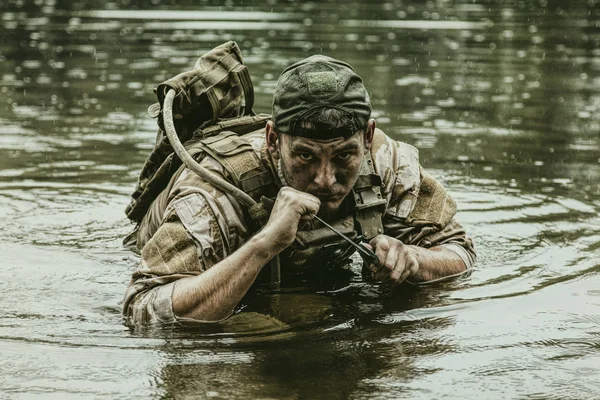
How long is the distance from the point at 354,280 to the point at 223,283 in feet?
4.97

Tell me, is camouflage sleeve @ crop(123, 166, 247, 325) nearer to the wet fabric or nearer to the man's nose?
the wet fabric

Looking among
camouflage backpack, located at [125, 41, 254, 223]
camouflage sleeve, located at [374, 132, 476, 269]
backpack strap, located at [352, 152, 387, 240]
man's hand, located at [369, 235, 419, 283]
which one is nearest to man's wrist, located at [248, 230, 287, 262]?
man's hand, located at [369, 235, 419, 283]

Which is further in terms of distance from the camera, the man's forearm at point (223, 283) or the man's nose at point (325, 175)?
the man's nose at point (325, 175)

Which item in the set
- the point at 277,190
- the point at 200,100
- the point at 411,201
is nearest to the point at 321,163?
the point at 277,190

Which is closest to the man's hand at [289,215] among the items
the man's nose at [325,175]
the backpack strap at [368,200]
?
the man's nose at [325,175]

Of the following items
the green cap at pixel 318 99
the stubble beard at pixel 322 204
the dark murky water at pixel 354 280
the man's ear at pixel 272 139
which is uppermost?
the green cap at pixel 318 99

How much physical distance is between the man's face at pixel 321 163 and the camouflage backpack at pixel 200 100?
2.80 feet

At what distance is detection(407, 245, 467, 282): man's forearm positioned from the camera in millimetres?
5512

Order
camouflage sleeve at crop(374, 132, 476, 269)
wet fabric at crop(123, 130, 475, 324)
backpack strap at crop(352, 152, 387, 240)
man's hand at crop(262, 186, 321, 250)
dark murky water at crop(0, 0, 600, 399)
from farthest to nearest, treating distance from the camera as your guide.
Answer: camouflage sleeve at crop(374, 132, 476, 269) < backpack strap at crop(352, 152, 387, 240) < wet fabric at crop(123, 130, 475, 324) < man's hand at crop(262, 186, 321, 250) < dark murky water at crop(0, 0, 600, 399)

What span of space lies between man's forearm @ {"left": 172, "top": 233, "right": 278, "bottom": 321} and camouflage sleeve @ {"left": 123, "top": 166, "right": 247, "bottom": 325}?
2.8 inches

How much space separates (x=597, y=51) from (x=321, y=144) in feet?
43.5

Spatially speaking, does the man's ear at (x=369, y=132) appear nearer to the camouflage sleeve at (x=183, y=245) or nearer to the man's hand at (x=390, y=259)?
the man's hand at (x=390, y=259)

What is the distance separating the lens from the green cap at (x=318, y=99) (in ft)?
15.4

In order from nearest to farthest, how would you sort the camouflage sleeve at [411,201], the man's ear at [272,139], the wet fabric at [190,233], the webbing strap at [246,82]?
the wet fabric at [190,233] < the man's ear at [272,139] < the camouflage sleeve at [411,201] < the webbing strap at [246,82]
